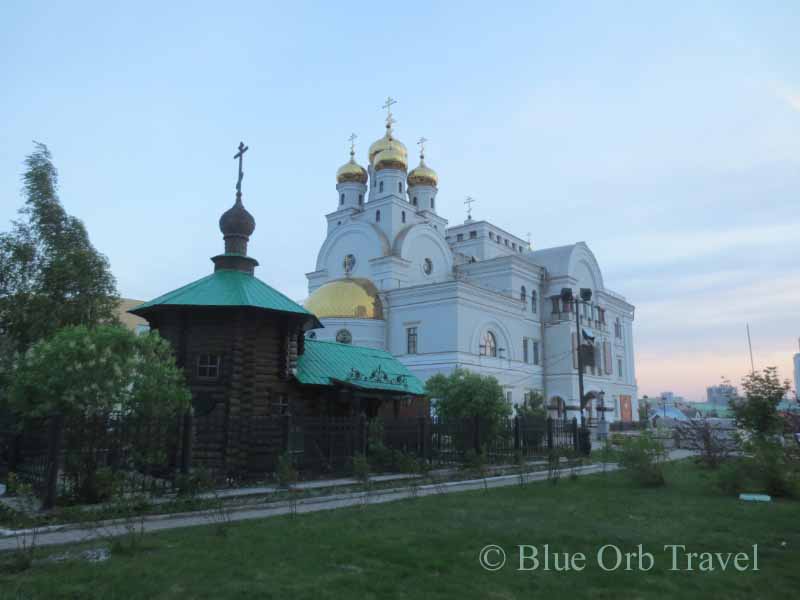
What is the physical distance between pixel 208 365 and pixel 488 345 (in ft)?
82.5

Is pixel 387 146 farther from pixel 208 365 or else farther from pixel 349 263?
pixel 208 365

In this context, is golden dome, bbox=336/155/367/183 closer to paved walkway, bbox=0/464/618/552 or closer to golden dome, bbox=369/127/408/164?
golden dome, bbox=369/127/408/164

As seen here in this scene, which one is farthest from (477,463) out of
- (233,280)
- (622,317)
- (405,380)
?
(622,317)

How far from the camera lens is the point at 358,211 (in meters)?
45.6

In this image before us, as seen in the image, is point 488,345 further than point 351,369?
Yes

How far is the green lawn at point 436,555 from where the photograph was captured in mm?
5336

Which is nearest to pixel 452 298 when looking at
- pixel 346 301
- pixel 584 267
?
pixel 346 301

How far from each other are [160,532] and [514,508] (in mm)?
5493

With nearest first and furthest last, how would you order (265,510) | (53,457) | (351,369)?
(53,457)
(265,510)
(351,369)

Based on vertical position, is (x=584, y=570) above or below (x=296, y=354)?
below

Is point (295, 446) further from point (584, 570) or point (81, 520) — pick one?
point (584, 570)

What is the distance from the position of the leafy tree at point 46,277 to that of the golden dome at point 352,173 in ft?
88.7

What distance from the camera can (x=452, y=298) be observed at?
112 ft

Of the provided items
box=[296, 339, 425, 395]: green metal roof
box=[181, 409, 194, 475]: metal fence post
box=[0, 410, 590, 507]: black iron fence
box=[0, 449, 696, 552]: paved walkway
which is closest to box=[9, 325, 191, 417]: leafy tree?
box=[0, 410, 590, 507]: black iron fence
